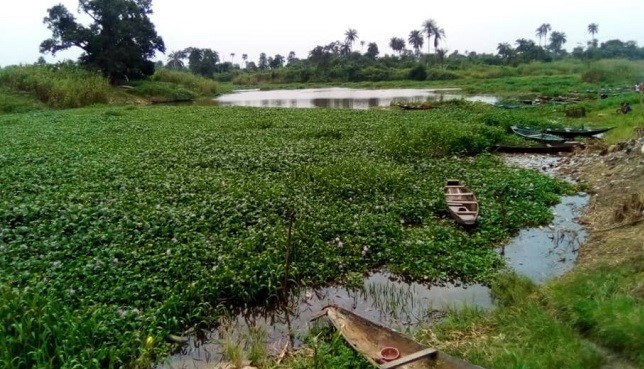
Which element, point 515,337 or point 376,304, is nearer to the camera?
point 515,337

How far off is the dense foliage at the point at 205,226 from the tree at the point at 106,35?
91.8ft

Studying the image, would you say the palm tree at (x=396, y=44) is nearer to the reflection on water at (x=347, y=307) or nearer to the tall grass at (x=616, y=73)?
the tall grass at (x=616, y=73)

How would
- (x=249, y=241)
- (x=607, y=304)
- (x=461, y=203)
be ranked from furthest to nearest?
1. (x=461, y=203)
2. (x=249, y=241)
3. (x=607, y=304)

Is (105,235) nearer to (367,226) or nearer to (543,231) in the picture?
(367,226)

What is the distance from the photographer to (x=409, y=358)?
423 cm

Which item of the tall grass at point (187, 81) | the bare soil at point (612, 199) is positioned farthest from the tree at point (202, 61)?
the bare soil at point (612, 199)

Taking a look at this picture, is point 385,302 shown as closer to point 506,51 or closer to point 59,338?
point 59,338

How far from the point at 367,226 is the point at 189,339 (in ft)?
12.4

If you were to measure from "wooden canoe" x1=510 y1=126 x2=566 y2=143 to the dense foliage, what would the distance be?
2.62 meters

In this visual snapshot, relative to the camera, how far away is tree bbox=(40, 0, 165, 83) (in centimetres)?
3931

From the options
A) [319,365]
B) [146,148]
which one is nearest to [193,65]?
[146,148]

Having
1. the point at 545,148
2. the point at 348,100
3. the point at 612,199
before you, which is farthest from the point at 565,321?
the point at 348,100

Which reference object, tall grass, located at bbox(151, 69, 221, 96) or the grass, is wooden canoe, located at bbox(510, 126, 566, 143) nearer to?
the grass

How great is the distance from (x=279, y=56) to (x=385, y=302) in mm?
98728
